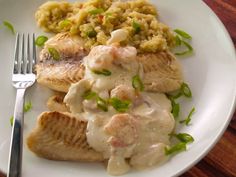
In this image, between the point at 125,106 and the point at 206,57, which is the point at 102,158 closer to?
the point at 125,106

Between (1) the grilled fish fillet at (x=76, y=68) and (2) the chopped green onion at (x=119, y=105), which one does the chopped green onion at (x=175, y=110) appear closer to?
(1) the grilled fish fillet at (x=76, y=68)

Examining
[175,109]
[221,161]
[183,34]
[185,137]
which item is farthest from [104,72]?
[221,161]

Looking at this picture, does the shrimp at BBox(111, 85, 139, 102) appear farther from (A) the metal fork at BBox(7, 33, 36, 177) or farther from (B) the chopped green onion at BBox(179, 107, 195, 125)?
(A) the metal fork at BBox(7, 33, 36, 177)

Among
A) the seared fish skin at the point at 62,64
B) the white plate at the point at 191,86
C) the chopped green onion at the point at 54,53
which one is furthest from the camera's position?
the chopped green onion at the point at 54,53

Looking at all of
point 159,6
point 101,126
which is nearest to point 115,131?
point 101,126

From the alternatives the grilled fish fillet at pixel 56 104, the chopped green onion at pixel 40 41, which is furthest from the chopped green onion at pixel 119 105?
the chopped green onion at pixel 40 41

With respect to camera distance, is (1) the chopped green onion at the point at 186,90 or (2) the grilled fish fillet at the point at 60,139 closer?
(2) the grilled fish fillet at the point at 60,139
